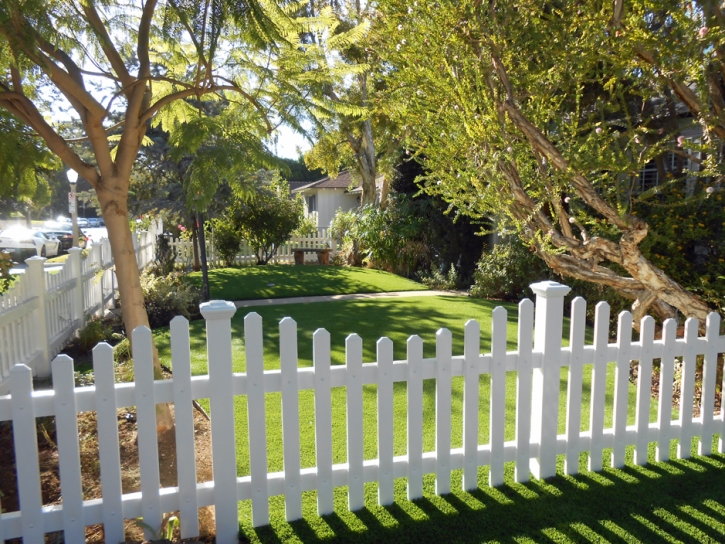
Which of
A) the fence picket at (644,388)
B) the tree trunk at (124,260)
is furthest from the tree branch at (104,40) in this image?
the fence picket at (644,388)

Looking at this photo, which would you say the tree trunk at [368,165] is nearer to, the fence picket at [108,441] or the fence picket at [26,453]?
the fence picket at [108,441]

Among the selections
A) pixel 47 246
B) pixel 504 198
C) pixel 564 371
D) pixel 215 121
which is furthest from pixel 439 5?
pixel 47 246

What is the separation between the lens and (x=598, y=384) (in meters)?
3.83

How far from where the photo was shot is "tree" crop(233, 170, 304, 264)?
1892 centimetres

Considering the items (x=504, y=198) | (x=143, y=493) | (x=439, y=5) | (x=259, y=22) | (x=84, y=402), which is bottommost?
(x=143, y=493)

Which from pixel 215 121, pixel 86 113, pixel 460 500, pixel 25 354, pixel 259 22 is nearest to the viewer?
pixel 460 500

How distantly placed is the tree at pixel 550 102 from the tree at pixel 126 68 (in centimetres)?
112

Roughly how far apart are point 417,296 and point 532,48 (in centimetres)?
726

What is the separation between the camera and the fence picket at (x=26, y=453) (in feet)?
9.01

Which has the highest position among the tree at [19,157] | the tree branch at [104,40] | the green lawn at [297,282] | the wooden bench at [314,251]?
the tree branch at [104,40]

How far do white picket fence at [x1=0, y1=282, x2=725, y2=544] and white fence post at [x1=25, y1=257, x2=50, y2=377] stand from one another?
4.35 m

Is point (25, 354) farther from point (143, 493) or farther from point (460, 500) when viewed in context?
point (460, 500)

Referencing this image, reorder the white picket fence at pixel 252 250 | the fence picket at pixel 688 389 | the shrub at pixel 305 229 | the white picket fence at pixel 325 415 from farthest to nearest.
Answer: the shrub at pixel 305 229 → the white picket fence at pixel 252 250 → the fence picket at pixel 688 389 → the white picket fence at pixel 325 415

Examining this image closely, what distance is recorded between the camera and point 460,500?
3.55 meters
